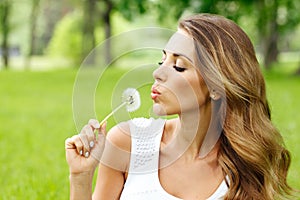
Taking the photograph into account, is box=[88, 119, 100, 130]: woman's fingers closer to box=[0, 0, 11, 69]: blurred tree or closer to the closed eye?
the closed eye

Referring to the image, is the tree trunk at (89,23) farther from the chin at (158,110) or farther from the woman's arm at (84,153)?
the woman's arm at (84,153)

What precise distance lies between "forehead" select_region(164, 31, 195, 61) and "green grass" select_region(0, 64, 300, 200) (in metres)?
0.18

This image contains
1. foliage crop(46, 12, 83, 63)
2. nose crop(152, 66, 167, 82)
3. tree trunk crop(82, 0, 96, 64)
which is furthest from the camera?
foliage crop(46, 12, 83, 63)

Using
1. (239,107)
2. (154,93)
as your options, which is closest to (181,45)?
(154,93)

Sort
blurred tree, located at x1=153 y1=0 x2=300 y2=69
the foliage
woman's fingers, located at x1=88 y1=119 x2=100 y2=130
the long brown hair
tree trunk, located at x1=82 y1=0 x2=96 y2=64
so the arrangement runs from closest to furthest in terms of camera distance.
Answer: woman's fingers, located at x1=88 y1=119 x2=100 y2=130
the long brown hair
blurred tree, located at x1=153 y1=0 x2=300 y2=69
tree trunk, located at x1=82 y1=0 x2=96 y2=64
the foliage

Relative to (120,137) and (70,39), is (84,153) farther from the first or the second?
(70,39)

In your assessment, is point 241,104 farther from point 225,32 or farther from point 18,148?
point 18,148

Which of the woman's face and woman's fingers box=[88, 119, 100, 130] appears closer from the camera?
woman's fingers box=[88, 119, 100, 130]

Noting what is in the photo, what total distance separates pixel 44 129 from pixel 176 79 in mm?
5097

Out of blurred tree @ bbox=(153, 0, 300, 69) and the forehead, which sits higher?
the forehead

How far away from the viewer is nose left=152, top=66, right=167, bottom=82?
2.22 m

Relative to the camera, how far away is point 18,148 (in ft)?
19.4

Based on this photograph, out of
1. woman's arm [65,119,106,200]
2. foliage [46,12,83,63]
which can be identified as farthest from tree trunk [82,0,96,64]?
woman's arm [65,119,106,200]

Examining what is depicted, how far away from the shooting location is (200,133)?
8.36 feet
